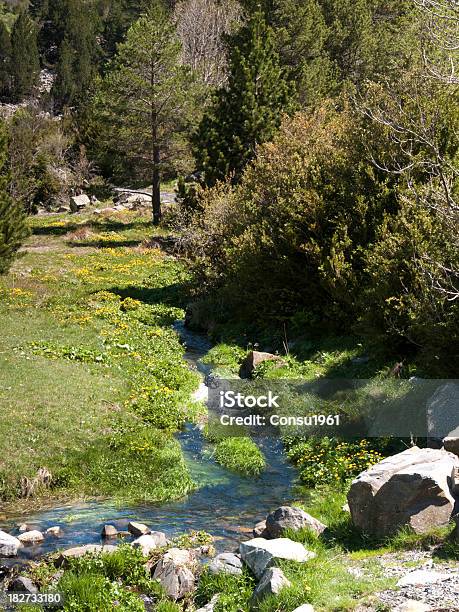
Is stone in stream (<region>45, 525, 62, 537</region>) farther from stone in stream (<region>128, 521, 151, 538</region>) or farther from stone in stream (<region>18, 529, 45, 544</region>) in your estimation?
stone in stream (<region>128, 521, 151, 538</region>)

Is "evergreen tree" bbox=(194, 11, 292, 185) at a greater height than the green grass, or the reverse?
"evergreen tree" bbox=(194, 11, 292, 185)

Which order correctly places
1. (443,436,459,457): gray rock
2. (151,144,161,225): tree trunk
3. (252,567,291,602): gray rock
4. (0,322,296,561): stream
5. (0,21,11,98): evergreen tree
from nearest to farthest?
(252,567,291,602): gray rock
(443,436,459,457): gray rock
(0,322,296,561): stream
(151,144,161,225): tree trunk
(0,21,11,98): evergreen tree

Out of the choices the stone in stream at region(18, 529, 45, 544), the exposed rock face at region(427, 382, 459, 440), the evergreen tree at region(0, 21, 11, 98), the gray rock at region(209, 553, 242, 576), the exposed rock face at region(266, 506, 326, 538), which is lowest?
the stone in stream at region(18, 529, 45, 544)

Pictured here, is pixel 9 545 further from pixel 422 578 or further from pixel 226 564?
pixel 422 578

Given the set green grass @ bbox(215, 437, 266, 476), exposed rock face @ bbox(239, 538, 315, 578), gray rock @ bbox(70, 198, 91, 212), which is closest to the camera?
exposed rock face @ bbox(239, 538, 315, 578)

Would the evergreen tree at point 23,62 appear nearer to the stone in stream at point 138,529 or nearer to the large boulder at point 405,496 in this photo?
the stone in stream at point 138,529

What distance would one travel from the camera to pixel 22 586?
11.7 meters

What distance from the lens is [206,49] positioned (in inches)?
2864

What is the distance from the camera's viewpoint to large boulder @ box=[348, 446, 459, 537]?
12.1m

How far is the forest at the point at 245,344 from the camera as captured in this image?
476 inches

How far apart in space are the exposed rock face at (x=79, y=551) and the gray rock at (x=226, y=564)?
1.84 metres

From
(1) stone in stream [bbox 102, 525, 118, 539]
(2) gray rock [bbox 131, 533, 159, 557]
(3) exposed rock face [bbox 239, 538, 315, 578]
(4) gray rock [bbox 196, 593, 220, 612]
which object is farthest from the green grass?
(4) gray rock [bbox 196, 593, 220, 612]

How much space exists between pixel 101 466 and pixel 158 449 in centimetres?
172

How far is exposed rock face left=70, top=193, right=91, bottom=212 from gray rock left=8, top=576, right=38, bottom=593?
51451mm
